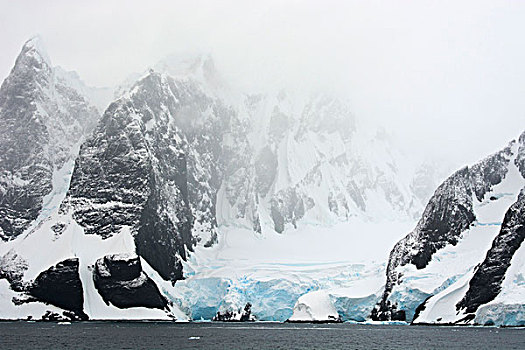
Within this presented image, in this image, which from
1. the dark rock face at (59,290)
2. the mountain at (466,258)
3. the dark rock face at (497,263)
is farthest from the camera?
the dark rock face at (59,290)

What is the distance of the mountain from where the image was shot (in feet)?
504

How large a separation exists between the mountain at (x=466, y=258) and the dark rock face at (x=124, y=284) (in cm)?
5804

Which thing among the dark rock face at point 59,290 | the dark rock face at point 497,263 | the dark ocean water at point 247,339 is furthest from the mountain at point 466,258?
the dark rock face at point 59,290

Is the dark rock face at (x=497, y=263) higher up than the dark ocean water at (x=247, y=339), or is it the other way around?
the dark rock face at (x=497, y=263)

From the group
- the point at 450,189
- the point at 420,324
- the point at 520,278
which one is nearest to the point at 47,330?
the point at 420,324

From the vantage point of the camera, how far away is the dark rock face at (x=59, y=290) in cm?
18975

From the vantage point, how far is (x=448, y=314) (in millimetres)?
166375

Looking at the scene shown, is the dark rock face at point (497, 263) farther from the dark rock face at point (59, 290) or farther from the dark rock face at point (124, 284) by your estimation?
the dark rock face at point (59, 290)

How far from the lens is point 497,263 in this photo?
157 metres

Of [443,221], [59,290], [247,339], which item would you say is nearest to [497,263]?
[443,221]

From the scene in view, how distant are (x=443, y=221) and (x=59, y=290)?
9813 cm

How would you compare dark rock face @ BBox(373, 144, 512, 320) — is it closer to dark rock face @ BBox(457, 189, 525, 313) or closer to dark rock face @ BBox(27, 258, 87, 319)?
dark rock face @ BBox(457, 189, 525, 313)

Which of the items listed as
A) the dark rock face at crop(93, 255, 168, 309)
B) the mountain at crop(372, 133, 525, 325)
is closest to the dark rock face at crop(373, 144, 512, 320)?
the mountain at crop(372, 133, 525, 325)

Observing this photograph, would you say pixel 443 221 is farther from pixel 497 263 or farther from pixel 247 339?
pixel 247 339
